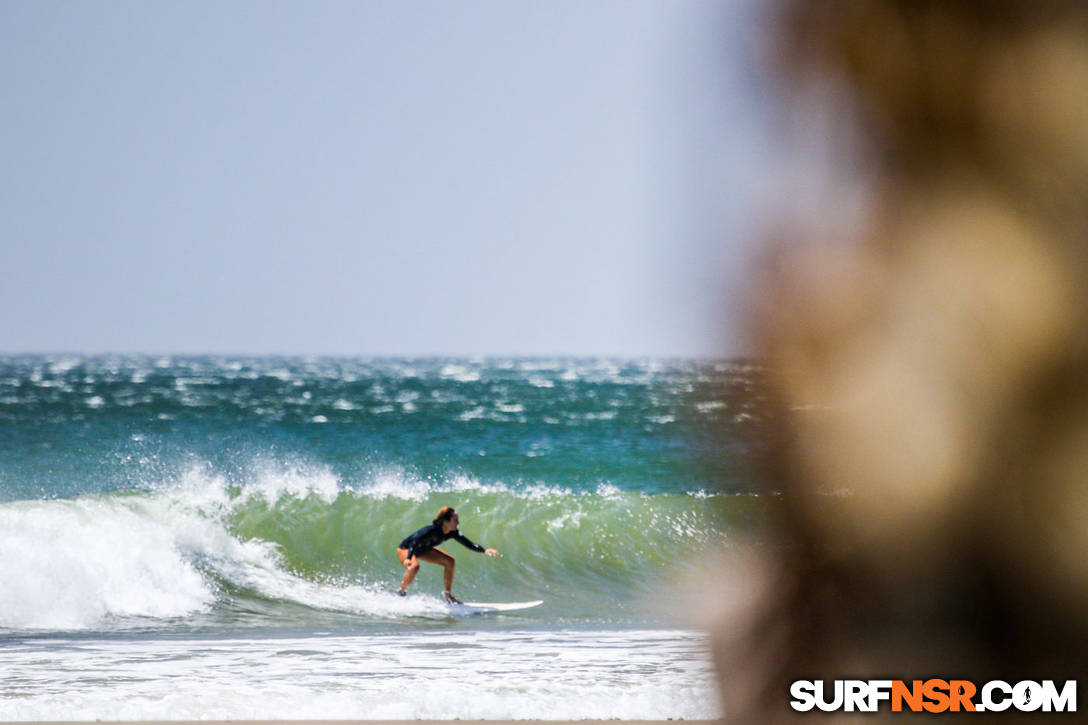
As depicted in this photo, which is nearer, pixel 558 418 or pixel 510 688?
pixel 510 688

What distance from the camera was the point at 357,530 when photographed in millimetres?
14609

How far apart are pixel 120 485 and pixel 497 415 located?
1252cm

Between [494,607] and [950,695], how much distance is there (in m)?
10.7

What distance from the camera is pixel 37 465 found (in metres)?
22.1

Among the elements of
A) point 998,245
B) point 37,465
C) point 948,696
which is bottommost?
point 37,465

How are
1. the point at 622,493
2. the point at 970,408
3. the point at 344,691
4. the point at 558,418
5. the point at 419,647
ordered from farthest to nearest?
the point at 558,418
the point at 622,493
the point at 419,647
the point at 344,691
the point at 970,408

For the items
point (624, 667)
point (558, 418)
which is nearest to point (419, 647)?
point (624, 667)

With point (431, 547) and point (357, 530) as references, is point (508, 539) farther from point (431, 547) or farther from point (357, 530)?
point (431, 547)

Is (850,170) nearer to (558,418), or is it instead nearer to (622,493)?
(622,493)

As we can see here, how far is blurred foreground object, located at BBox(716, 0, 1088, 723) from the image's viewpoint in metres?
0.28

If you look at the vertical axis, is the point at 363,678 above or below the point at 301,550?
above

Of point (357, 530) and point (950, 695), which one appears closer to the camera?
point (950, 695)

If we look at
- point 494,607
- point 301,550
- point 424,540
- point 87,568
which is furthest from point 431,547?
point 301,550

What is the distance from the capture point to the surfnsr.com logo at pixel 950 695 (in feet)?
0.95
